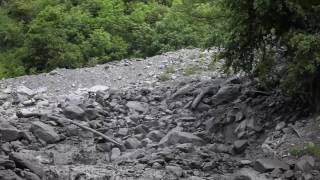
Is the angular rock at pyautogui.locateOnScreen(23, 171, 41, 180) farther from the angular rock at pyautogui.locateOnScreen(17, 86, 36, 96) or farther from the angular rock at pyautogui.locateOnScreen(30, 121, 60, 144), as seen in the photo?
the angular rock at pyautogui.locateOnScreen(17, 86, 36, 96)

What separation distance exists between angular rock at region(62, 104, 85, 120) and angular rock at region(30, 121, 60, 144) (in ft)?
2.81

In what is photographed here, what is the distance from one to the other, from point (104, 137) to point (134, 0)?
1776 cm

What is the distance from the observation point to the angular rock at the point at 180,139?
1121cm

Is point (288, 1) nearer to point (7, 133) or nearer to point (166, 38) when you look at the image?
point (7, 133)

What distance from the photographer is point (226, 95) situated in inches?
496

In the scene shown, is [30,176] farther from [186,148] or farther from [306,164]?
[306,164]

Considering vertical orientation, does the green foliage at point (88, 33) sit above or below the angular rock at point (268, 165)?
below

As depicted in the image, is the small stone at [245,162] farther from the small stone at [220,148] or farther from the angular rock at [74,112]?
the angular rock at [74,112]

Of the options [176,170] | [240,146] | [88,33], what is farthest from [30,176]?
[88,33]

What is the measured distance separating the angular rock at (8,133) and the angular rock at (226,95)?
415cm

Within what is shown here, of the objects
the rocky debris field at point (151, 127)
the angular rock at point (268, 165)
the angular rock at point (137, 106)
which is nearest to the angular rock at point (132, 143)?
the rocky debris field at point (151, 127)

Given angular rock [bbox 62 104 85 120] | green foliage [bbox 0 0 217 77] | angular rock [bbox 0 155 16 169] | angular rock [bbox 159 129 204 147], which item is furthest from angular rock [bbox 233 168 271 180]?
green foliage [bbox 0 0 217 77]

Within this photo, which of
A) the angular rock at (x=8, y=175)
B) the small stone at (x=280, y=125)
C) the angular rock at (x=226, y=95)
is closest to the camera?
the angular rock at (x=8, y=175)

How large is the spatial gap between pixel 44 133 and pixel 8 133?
0.71 meters
